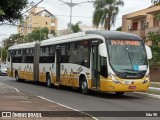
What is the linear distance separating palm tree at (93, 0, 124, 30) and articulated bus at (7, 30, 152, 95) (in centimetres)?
3654

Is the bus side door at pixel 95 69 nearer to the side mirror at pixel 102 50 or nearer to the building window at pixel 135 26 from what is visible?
the side mirror at pixel 102 50

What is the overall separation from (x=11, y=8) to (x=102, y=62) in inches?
281

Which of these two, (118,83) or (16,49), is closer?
(118,83)

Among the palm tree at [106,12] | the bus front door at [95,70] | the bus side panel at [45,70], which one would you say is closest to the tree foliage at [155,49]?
the bus side panel at [45,70]

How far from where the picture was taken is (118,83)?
20.7 meters

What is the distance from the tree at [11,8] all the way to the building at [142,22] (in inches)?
1620

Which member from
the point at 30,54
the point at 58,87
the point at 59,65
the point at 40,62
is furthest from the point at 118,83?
the point at 30,54

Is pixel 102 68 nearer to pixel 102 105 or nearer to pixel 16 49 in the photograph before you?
pixel 102 105

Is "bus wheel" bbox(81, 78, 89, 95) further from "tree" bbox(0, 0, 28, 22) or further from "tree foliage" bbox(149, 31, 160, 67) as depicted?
"tree foliage" bbox(149, 31, 160, 67)

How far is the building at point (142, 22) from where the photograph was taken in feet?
190

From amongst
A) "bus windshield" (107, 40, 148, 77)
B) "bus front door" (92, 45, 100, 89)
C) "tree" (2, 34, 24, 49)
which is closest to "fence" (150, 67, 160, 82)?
"bus windshield" (107, 40, 148, 77)

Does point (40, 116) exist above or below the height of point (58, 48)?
below

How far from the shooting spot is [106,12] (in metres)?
64.8

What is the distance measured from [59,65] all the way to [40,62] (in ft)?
15.1
